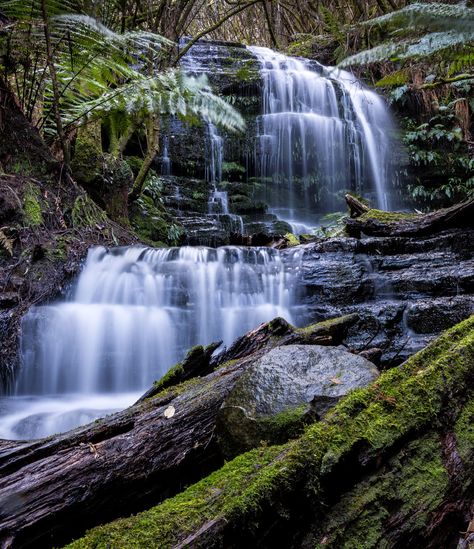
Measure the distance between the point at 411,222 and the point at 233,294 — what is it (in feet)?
8.24

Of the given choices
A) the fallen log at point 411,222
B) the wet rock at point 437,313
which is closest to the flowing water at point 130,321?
the fallen log at point 411,222

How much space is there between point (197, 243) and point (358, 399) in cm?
702

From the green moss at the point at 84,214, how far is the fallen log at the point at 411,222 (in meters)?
3.50

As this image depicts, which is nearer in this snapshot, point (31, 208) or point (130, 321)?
point (130, 321)

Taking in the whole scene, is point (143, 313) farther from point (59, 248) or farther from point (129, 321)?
point (59, 248)

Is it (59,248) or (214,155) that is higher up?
(214,155)

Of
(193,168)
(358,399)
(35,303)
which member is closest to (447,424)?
(358,399)

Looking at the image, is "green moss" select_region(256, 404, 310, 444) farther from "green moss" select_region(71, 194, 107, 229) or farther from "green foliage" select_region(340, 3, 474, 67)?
"green moss" select_region(71, 194, 107, 229)

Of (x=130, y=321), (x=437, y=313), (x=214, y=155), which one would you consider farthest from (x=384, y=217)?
(x=214, y=155)

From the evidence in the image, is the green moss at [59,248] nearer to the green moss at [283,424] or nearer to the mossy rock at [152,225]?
the mossy rock at [152,225]

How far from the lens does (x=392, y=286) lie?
4.79 meters

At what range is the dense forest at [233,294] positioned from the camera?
118 cm

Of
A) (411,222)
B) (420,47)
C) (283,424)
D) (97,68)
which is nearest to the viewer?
(283,424)

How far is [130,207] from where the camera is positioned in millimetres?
7684
